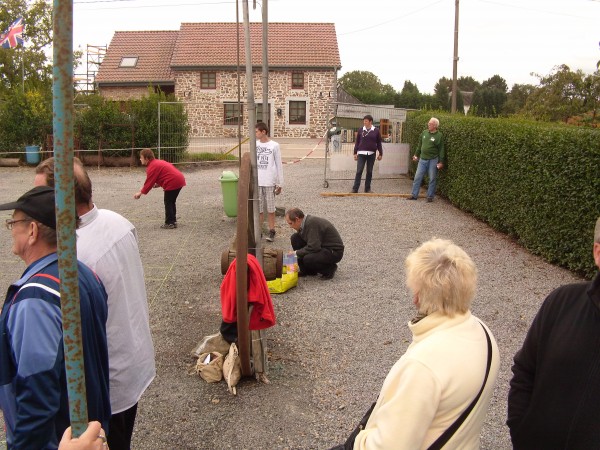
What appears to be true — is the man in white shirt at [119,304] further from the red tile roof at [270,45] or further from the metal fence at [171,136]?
the red tile roof at [270,45]

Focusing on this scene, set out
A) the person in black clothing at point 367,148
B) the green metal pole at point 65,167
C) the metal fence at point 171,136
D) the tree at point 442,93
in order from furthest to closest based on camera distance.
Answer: the tree at point 442,93
the metal fence at point 171,136
the person in black clothing at point 367,148
the green metal pole at point 65,167

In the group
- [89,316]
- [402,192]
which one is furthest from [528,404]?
[402,192]

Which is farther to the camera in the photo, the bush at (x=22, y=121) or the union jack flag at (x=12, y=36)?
the union jack flag at (x=12, y=36)

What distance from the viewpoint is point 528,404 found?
7.75ft

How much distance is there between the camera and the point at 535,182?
8484 millimetres

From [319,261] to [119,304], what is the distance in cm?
483

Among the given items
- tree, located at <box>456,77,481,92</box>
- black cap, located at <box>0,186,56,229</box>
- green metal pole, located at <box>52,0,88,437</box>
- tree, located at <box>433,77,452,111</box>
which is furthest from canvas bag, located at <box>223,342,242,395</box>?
tree, located at <box>456,77,481,92</box>

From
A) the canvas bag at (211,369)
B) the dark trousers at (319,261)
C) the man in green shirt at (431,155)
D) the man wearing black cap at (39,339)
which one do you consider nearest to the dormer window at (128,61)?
the man in green shirt at (431,155)

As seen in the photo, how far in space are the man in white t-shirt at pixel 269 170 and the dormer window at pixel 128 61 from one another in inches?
Result: 1235

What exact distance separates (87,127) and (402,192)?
37.3ft

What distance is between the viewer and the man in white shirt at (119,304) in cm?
269

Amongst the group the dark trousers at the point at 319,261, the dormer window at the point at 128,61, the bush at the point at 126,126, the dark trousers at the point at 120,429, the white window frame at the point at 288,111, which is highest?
the dormer window at the point at 128,61

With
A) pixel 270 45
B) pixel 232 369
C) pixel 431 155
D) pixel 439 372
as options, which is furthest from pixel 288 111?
pixel 439 372

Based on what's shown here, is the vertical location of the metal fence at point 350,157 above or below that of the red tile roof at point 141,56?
below
